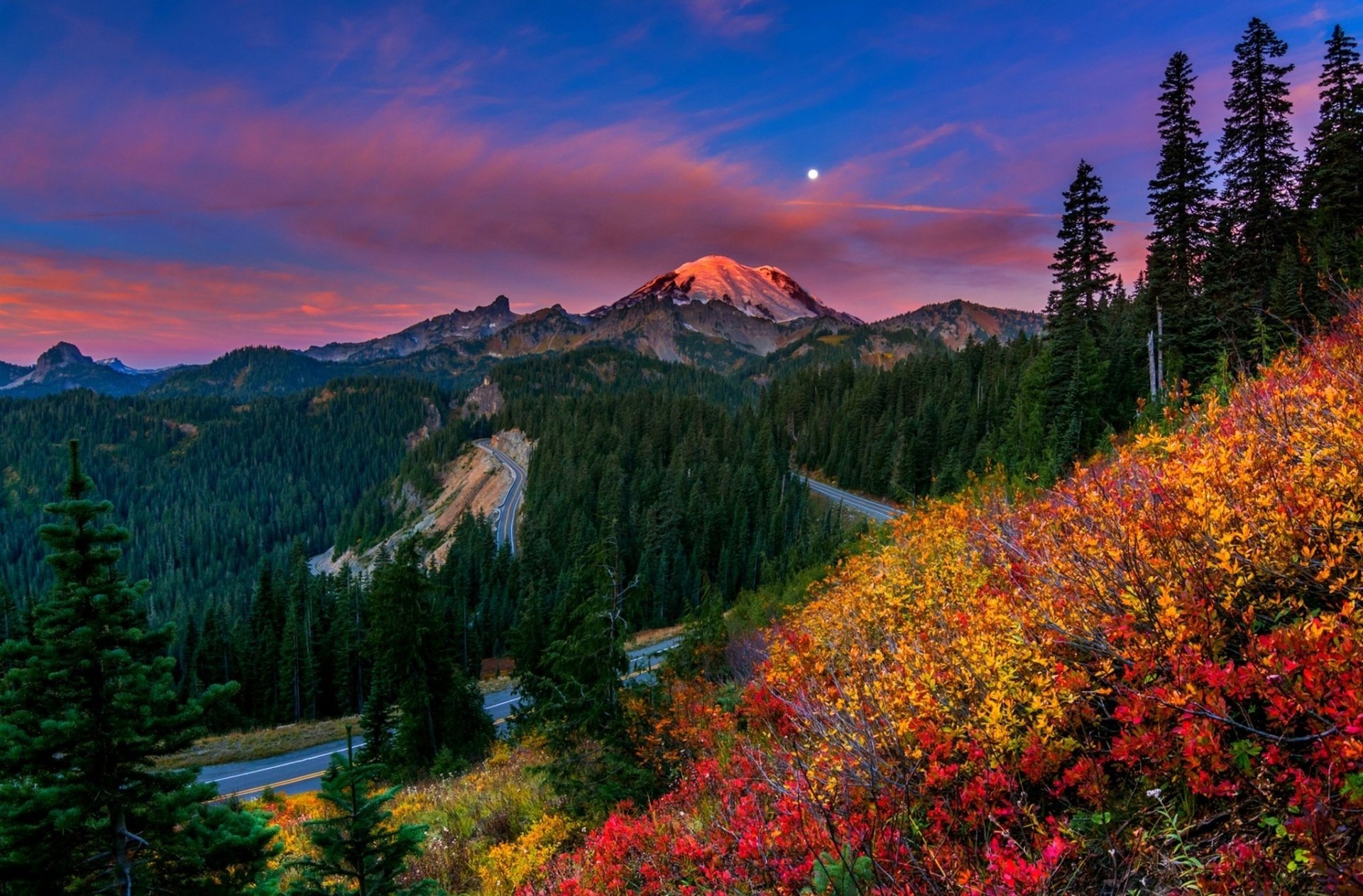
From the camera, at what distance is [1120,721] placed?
473 centimetres

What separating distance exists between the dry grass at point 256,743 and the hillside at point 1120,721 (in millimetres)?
33693

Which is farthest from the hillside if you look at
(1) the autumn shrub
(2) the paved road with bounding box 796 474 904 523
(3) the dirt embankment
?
(3) the dirt embankment

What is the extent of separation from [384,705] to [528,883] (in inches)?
933

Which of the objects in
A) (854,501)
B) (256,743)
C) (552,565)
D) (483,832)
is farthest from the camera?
(854,501)

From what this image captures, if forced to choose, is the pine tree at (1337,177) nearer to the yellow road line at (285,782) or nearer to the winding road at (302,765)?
the winding road at (302,765)

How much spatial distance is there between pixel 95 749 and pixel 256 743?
36.0 meters

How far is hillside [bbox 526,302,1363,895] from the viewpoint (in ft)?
11.4

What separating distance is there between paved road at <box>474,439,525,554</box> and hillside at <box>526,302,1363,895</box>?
9234 cm

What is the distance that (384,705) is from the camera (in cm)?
2789

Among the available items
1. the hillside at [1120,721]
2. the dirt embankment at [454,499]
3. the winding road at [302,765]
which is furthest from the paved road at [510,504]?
the hillside at [1120,721]

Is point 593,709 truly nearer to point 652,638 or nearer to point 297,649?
point 652,638

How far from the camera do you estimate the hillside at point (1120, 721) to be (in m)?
3.48

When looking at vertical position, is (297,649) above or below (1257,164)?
below

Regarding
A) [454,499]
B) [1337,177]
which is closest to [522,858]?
[1337,177]
